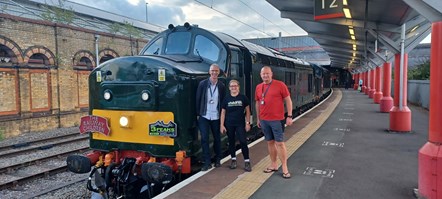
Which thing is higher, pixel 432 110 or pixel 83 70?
pixel 83 70

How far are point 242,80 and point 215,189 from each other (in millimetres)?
2809

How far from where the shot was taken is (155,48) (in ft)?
23.2

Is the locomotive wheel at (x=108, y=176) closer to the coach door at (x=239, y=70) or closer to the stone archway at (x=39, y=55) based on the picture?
the coach door at (x=239, y=70)

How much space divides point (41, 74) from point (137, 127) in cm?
1252

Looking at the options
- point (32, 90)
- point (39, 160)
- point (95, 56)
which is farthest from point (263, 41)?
point (39, 160)

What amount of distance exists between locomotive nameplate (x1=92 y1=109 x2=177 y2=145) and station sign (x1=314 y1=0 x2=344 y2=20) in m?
6.76

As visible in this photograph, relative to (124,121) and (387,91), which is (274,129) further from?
(387,91)

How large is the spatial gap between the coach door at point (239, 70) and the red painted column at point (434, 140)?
3.41 m

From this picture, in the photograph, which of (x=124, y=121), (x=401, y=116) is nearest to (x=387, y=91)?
(x=401, y=116)

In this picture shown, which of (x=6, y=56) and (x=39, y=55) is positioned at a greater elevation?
(x=39, y=55)

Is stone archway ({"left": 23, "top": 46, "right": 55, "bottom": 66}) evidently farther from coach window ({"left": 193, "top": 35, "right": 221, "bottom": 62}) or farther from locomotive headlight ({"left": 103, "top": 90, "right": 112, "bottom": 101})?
coach window ({"left": 193, "top": 35, "right": 221, "bottom": 62})

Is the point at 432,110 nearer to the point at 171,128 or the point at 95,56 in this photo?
the point at 171,128

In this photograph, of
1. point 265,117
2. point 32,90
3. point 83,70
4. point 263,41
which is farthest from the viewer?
point 263,41

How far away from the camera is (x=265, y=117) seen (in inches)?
220
